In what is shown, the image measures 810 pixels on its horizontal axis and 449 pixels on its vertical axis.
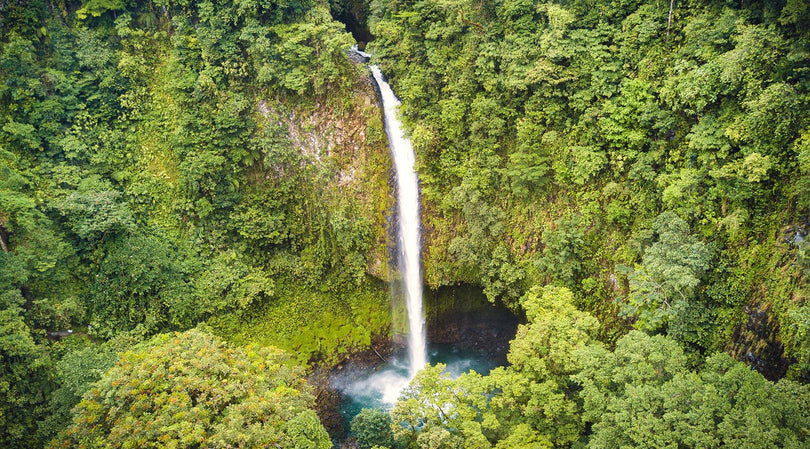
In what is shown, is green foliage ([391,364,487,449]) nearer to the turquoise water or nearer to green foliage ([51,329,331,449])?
green foliage ([51,329,331,449])

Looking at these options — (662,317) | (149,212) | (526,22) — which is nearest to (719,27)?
(526,22)

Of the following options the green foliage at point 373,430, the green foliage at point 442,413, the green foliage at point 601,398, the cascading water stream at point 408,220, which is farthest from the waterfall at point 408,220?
the green foliage at point 442,413

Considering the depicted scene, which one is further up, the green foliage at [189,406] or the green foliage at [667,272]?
the green foliage at [667,272]

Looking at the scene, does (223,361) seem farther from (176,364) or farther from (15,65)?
(15,65)

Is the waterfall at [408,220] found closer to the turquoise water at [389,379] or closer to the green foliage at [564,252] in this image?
the turquoise water at [389,379]

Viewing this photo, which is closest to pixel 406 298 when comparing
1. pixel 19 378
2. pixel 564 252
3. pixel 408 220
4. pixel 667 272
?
pixel 408 220

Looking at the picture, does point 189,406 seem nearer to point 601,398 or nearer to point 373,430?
point 373,430

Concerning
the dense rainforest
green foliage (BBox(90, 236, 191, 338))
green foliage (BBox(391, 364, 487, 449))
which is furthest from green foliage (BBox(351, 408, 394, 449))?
green foliage (BBox(90, 236, 191, 338))
